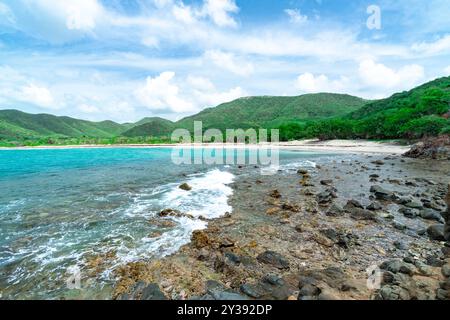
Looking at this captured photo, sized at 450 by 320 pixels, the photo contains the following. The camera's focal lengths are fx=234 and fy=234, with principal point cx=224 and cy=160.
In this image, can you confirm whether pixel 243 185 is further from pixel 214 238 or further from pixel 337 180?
pixel 214 238

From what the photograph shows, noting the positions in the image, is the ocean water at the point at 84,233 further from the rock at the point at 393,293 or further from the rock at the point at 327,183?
the rock at the point at 327,183

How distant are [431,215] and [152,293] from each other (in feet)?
40.4

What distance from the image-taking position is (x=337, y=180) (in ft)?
68.2

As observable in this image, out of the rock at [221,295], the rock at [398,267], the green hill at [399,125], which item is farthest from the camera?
the green hill at [399,125]

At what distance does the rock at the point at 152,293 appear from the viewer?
5434mm

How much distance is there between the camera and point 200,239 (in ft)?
28.3

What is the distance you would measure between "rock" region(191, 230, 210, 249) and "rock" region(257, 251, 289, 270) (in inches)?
80.3

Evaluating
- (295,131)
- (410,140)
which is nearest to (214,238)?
(410,140)

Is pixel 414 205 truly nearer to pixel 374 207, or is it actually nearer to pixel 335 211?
pixel 374 207

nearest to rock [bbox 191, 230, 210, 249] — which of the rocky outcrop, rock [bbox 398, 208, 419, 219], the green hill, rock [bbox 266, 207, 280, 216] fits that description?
rock [bbox 266, 207, 280, 216]

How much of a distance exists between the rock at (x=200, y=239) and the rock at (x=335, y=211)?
6.53 metres

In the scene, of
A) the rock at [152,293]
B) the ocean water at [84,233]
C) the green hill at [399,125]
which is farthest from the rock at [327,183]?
the green hill at [399,125]

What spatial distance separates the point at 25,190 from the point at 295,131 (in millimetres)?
94245
